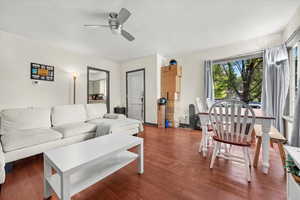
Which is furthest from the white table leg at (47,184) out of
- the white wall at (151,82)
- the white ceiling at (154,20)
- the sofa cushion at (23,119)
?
the white wall at (151,82)

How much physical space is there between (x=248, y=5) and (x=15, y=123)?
13.9ft

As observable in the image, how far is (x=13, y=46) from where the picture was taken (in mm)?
2857

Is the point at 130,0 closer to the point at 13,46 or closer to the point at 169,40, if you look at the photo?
the point at 169,40

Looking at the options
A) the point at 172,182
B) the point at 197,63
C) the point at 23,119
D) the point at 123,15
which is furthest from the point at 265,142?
the point at 23,119

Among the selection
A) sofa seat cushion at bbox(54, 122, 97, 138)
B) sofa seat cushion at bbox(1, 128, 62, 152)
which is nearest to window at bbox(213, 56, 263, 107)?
sofa seat cushion at bbox(54, 122, 97, 138)

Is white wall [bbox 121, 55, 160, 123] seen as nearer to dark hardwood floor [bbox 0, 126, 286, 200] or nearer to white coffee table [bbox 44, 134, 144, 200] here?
dark hardwood floor [bbox 0, 126, 286, 200]

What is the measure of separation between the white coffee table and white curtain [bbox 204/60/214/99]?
9.36 ft

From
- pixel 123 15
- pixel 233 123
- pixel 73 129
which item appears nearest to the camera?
pixel 233 123

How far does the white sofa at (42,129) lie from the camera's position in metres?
1.65

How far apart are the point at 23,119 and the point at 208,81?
4.28 meters

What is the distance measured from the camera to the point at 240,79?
3.44 meters

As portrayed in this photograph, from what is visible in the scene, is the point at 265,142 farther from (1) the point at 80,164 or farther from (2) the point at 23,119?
(2) the point at 23,119

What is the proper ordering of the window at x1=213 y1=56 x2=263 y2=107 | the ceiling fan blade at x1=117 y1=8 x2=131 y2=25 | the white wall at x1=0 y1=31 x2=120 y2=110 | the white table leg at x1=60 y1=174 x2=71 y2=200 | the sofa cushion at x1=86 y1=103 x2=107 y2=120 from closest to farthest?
the white table leg at x1=60 y1=174 x2=71 y2=200 → the ceiling fan blade at x1=117 y1=8 x2=131 y2=25 → the white wall at x1=0 y1=31 x2=120 y2=110 → the sofa cushion at x1=86 y1=103 x2=107 y2=120 → the window at x1=213 y1=56 x2=263 y2=107

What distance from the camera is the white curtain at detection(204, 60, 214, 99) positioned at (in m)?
3.64
